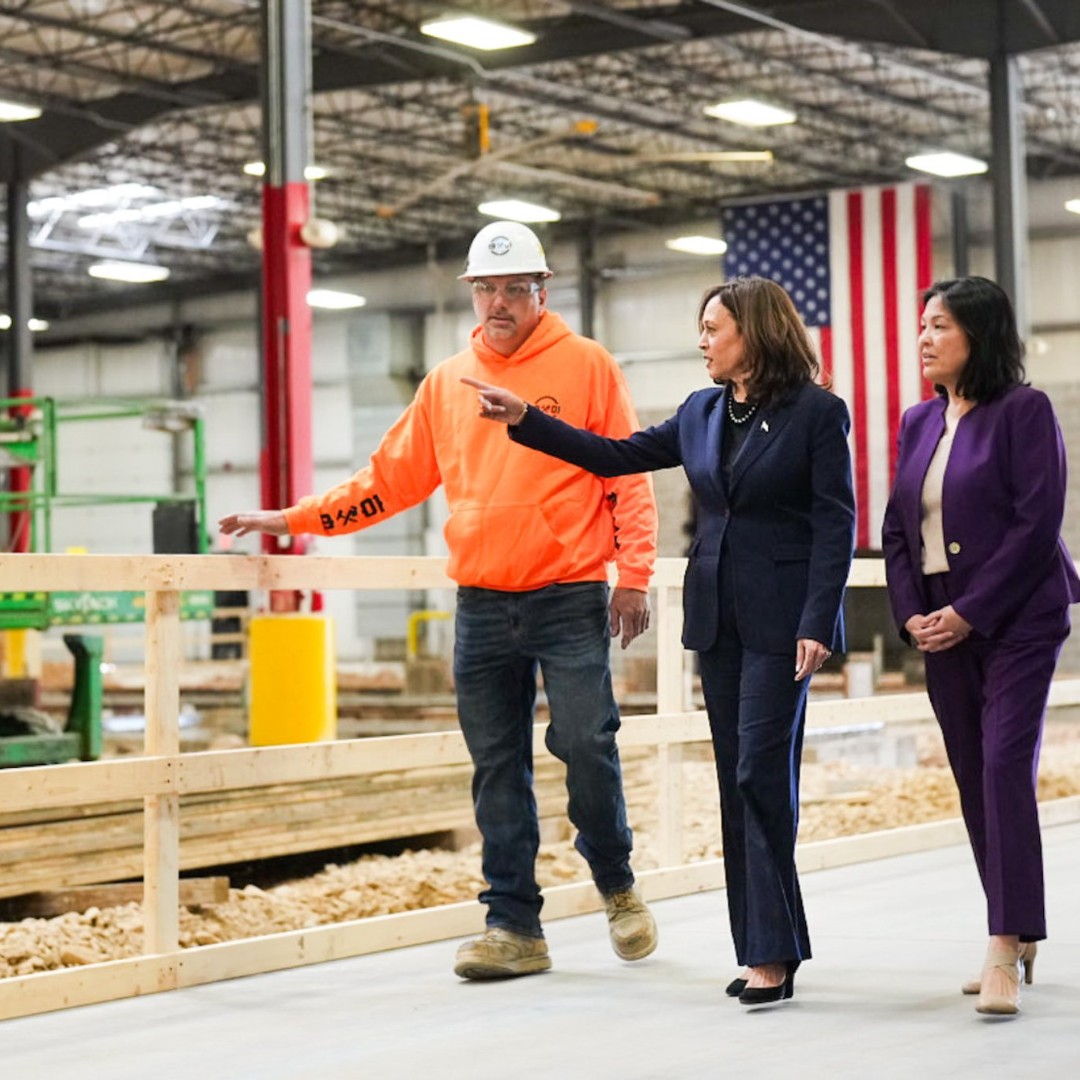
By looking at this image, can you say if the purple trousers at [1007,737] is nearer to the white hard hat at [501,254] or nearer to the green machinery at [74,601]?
the white hard hat at [501,254]

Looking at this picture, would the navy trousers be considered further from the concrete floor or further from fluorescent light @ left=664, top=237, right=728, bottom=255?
fluorescent light @ left=664, top=237, right=728, bottom=255

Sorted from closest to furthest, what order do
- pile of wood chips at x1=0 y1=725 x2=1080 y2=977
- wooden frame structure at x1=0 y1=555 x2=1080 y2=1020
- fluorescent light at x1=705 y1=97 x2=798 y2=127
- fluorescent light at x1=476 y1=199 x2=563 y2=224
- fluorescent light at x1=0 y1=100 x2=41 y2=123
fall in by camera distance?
wooden frame structure at x1=0 y1=555 x2=1080 y2=1020, pile of wood chips at x1=0 y1=725 x2=1080 y2=977, fluorescent light at x1=0 y1=100 x2=41 y2=123, fluorescent light at x1=705 y1=97 x2=798 y2=127, fluorescent light at x1=476 y1=199 x2=563 y2=224

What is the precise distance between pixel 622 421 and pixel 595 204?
27984 mm

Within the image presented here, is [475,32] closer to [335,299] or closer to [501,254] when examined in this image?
[501,254]

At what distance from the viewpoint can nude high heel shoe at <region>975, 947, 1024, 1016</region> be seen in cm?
418

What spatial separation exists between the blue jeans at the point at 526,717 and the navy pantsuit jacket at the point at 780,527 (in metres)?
0.45

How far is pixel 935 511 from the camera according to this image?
447 centimetres

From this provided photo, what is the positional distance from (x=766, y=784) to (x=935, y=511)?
2.42ft

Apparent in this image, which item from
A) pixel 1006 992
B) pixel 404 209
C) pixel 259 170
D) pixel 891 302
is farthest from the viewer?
pixel 404 209

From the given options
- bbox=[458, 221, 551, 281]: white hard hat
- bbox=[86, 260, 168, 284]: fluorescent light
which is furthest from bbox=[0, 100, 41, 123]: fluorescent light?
bbox=[458, 221, 551, 281]: white hard hat

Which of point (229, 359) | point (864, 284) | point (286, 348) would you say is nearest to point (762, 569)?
point (286, 348)

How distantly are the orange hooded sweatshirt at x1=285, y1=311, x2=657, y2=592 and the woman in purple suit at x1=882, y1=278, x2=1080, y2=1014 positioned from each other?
2.33 feet

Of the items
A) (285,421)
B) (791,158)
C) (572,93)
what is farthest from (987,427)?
(791,158)

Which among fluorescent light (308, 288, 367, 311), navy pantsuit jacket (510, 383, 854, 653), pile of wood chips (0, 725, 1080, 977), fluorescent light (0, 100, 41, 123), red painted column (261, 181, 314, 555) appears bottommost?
pile of wood chips (0, 725, 1080, 977)
